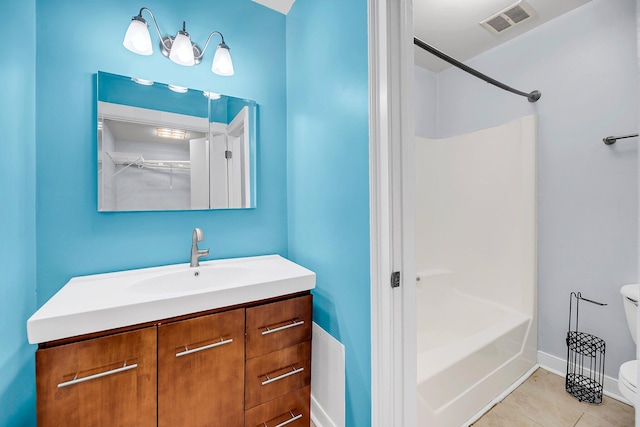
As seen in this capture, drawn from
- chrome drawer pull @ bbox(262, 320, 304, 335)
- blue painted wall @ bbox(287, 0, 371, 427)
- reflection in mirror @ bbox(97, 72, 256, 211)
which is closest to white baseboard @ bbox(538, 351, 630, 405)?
blue painted wall @ bbox(287, 0, 371, 427)

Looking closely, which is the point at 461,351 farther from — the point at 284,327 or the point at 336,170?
the point at 336,170

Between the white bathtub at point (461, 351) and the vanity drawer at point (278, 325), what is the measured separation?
61 centimetres

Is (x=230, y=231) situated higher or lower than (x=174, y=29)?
lower

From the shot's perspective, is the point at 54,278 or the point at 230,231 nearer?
the point at 54,278

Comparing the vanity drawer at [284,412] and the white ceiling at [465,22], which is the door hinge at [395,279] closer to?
the vanity drawer at [284,412]

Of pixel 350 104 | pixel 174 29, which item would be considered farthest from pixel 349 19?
pixel 174 29

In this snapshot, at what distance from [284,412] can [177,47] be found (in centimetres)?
187

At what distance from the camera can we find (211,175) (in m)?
1.60

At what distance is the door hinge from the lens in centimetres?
102

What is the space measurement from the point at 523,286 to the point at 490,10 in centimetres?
190

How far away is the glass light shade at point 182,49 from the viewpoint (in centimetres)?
143

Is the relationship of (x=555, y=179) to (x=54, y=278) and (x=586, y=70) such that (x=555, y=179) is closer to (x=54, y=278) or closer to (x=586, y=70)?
(x=586, y=70)

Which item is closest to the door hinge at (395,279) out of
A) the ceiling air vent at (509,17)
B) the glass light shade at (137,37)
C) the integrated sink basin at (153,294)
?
the integrated sink basin at (153,294)

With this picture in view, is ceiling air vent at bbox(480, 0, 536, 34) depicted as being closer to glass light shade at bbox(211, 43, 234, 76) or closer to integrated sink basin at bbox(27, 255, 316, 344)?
glass light shade at bbox(211, 43, 234, 76)
